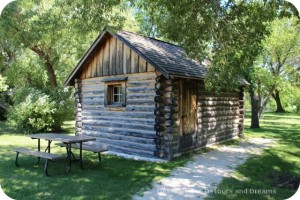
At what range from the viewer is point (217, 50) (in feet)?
28.0

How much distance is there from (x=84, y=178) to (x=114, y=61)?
5265 mm

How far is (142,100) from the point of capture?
10.7 meters

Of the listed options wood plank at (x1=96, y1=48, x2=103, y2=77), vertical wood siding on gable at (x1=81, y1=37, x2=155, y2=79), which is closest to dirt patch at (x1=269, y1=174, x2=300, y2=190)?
vertical wood siding on gable at (x1=81, y1=37, x2=155, y2=79)

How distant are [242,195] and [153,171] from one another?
266 cm

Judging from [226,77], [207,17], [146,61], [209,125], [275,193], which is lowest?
[275,193]

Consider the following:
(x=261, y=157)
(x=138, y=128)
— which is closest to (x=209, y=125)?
(x=261, y=157)

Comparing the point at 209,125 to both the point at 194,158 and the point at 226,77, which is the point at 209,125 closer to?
the point at 194,158

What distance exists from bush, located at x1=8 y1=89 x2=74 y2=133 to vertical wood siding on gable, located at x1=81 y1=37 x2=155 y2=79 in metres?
5.01

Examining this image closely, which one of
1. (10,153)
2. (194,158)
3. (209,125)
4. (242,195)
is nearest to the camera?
(242,195)

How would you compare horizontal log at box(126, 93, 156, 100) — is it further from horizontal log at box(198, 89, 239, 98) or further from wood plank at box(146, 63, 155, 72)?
horizontal log at box(198, 89, 239, 98)

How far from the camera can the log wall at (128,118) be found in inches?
412

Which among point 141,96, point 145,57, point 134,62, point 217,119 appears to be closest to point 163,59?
point 145,57

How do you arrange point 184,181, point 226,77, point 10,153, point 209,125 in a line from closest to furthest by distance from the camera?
point 184,181
point 226,77
point 10,153
point 209,125

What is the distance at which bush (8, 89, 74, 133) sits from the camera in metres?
16.5
